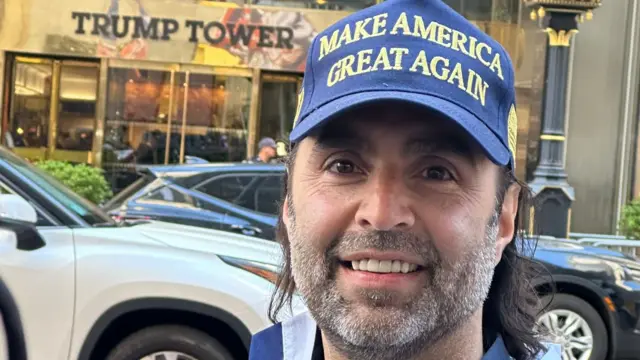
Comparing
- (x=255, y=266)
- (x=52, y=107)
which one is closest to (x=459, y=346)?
(x=255, y=266)

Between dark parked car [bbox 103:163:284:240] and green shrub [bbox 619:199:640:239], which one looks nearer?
dark parked car [bbox 103:163:284:240]

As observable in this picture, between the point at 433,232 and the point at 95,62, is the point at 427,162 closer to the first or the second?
the point at 433,232

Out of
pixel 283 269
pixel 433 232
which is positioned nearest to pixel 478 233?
pixel 433 232

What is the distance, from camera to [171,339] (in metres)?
4.16

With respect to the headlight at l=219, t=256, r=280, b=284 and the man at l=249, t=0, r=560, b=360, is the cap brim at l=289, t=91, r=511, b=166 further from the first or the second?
the headlight at l=219, t=256, r=280, b=284

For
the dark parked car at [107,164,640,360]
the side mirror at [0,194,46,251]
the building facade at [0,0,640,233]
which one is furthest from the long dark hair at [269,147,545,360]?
the building facade at [0,0,640,233]

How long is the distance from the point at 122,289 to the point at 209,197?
342 cm

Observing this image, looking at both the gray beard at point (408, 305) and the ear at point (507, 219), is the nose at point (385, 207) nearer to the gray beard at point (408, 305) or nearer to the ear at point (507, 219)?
the gray beard at point (408, 305)

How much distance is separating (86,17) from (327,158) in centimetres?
1511

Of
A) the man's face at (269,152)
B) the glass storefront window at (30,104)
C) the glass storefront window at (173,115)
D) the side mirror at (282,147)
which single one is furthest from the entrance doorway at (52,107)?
the side mirror at (282,147)

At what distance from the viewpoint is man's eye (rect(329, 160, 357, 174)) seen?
1.56 m

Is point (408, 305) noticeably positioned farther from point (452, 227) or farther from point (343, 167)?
point (343, 167)

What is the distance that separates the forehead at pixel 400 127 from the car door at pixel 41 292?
9.61 feet

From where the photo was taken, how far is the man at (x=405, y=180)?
146 cm
